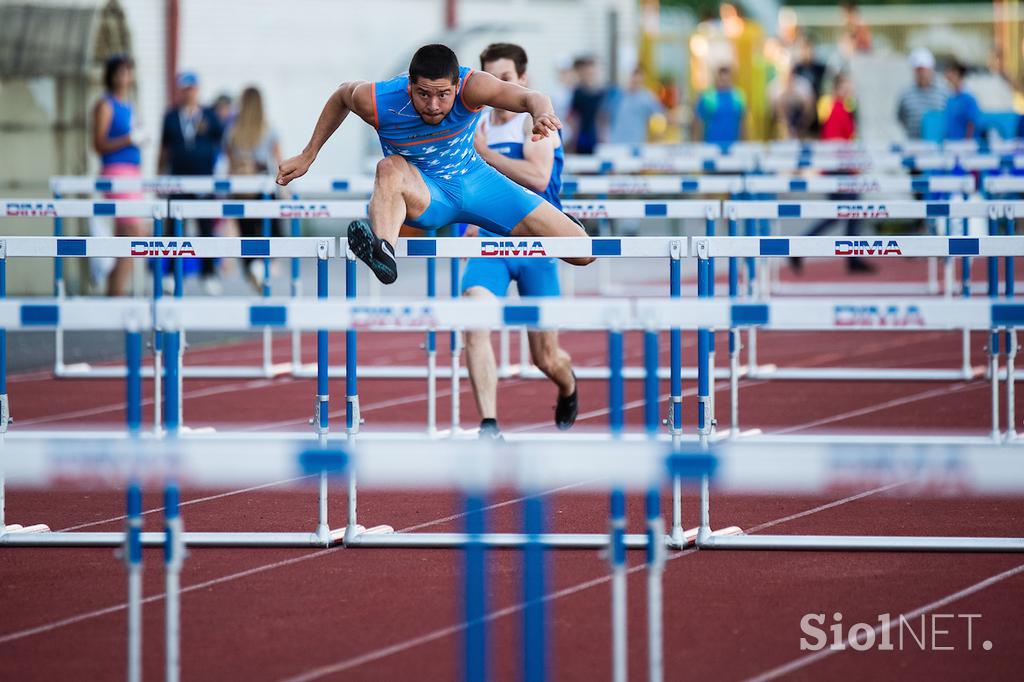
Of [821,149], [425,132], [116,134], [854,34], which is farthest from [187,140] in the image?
[854,34]

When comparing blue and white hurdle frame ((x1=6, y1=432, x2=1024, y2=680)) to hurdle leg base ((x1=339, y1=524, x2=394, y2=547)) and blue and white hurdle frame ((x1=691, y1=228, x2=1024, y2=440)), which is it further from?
hurdle leg base ((x1=339, y1=524, x2=394, y2=547))

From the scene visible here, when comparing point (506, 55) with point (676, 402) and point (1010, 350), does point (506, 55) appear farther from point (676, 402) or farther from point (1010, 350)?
point (1010, 350)

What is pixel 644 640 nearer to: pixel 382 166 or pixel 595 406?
pixel 382 166

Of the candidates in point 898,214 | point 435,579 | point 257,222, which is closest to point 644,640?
point 435,579

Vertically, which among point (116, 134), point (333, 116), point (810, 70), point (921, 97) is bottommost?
point (333, 116)

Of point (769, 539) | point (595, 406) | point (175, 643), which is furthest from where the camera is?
point (595, 406)

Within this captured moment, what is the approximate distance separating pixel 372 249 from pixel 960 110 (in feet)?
47.3

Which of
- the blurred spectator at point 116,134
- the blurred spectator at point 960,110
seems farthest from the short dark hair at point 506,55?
the blurred spectator at point 960,110

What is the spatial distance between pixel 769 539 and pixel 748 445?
110 inches

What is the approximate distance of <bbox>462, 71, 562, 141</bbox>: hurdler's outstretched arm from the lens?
668 cm

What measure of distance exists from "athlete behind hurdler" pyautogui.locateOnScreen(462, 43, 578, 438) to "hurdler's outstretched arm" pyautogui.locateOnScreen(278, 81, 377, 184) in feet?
3.98

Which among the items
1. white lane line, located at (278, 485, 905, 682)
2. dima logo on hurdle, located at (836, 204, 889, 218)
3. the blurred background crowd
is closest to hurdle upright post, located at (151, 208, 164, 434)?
white lane line, located at (278, 485, 905, 682)

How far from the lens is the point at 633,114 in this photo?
23.7 m

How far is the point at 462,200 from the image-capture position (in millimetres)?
7273
